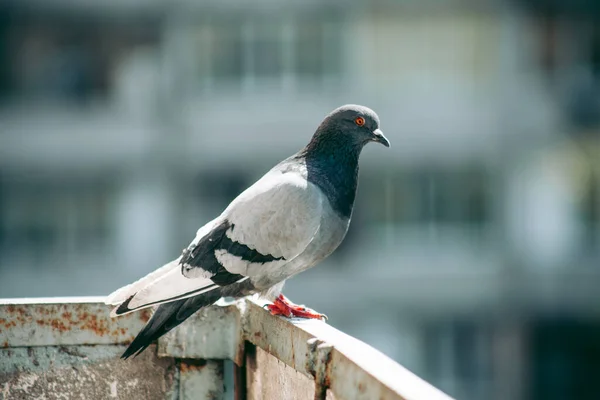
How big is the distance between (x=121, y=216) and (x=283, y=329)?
643 inches

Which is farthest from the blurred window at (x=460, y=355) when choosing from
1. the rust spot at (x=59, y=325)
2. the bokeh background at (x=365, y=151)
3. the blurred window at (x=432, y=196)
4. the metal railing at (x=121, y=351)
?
the rust spot at (x=59, y=325)

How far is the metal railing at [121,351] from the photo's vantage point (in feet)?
12.3

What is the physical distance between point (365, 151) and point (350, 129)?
A: 13718 mm

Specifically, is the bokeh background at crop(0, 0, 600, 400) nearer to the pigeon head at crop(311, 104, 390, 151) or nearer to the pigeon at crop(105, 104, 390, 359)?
the pigeon head at crop(311, 104, 390, 151)

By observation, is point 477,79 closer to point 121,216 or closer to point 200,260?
point 121,216

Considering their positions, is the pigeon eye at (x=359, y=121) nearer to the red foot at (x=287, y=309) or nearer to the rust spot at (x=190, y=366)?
the red foot at (x=287, y=309)

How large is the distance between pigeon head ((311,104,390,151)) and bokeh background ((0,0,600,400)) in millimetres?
13735

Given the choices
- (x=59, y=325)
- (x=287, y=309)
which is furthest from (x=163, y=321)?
(x=287, y=309)

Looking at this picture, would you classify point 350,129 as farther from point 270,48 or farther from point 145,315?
point 270,48

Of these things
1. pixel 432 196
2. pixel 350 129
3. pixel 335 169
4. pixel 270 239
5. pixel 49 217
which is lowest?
pixel 49 217

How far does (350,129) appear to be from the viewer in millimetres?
4934

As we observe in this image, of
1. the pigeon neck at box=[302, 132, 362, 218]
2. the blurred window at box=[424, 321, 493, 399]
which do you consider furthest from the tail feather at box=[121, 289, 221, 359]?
the blurred window at box=[424, 321, 493, 399]

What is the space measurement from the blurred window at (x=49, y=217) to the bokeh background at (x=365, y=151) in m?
0.04

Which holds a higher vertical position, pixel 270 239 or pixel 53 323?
pixel 270 239
